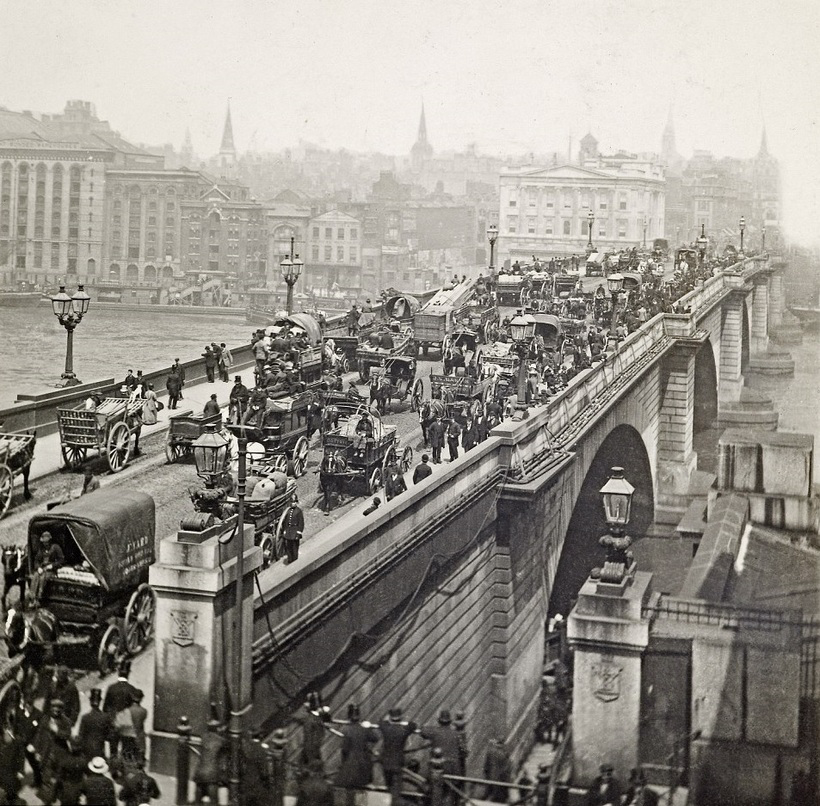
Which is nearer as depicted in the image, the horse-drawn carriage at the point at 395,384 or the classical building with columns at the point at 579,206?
the horse-drawn carriage at the point at 395,384

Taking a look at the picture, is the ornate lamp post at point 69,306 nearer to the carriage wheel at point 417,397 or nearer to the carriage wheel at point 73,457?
the carriage wheel at point 73,457

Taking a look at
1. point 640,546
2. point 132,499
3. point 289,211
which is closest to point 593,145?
point 289,211

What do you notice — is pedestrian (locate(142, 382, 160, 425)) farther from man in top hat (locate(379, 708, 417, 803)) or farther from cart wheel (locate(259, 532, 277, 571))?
man in top hat (locate(379, 708, 417, 803))

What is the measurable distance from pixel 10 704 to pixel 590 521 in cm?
2507

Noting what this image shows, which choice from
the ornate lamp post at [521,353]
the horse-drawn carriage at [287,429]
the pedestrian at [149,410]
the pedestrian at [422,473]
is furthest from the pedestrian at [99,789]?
the pedestrian at [149,410]

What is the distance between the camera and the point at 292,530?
20.5 m

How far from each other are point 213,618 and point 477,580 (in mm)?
10811

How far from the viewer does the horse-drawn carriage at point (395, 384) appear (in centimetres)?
3672

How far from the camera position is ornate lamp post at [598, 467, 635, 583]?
64.9 feet

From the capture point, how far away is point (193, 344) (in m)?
74.5

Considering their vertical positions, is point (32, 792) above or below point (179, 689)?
below

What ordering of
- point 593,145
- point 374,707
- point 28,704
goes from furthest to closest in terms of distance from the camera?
point 593,145
point 374,707
point 28,704

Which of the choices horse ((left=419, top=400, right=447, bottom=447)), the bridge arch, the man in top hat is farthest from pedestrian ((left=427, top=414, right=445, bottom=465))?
the man in top hat

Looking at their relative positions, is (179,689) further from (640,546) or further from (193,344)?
(193,344)
